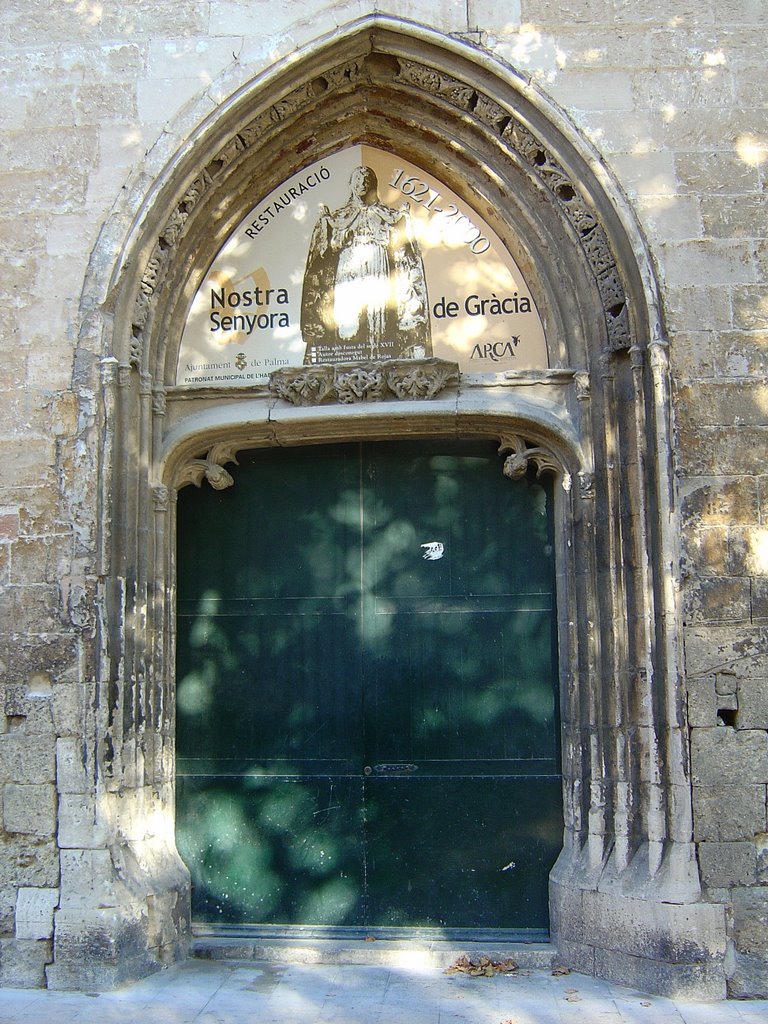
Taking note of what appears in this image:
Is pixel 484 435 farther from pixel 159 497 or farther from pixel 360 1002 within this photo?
pixel 360 1002

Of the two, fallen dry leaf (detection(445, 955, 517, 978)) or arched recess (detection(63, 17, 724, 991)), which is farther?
fallen dry leaf (detection(445, 955, 517, 978))

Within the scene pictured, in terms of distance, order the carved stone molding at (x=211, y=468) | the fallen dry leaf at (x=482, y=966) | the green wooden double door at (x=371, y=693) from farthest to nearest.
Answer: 1. the carved stone molding at (x=211, y=468)
2. the green wooden double door at (x=371, y=693)
3. the fallen dry leaf at (x=482, y=966)

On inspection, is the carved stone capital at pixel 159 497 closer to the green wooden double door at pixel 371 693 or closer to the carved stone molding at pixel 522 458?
the green wooden double door at pixel 371 693

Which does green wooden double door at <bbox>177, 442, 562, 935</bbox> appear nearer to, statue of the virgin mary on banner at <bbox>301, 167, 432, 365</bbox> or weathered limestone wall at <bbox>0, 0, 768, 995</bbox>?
statue of the virgin mary on banner at <bbox>301, 167, 432, 365</bbox>

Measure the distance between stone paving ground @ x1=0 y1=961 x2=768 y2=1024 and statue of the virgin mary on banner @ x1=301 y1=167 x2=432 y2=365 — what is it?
337cm

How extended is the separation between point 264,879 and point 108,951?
1.01 m

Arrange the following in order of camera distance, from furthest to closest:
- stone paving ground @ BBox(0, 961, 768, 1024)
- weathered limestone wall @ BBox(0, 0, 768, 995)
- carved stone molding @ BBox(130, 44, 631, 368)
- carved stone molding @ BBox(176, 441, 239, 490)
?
carved stone molding @ BBox(176, 441, 239, 490) → carved stone molding @ BBox(130, 44, 631, 368) → weathered limestone wall @ BBox(0, 0, 768, 995) → stone paving ground @ BBox(0, 961, 768, 1024)

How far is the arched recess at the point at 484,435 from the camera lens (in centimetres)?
509

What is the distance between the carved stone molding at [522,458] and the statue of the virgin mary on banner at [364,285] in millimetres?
709

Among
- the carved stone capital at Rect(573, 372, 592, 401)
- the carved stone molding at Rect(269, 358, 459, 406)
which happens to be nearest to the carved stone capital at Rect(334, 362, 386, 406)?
the carved stone molding at Rect(269, 358, 459, 406)

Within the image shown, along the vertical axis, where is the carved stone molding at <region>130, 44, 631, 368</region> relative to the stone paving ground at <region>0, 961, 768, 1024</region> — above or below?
above

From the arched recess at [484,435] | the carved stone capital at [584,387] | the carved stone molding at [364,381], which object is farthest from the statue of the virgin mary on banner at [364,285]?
the carved stone capital at [584,387]

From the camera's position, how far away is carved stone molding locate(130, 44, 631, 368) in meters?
5.55

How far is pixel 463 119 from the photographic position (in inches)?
229
